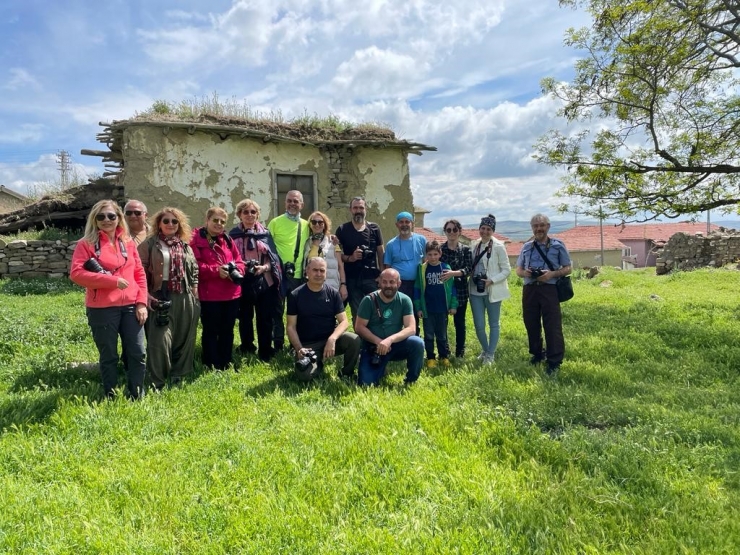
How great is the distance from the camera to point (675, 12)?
25.9 feet

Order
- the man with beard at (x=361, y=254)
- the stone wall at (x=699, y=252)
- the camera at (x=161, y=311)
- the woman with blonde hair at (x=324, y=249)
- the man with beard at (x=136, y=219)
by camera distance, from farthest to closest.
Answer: the stone wall at (x=699, y=252) → the man with beard at (x=361, y=254) → the woman with blonde hair at (x=324, y=249) → the man with beard at (x=136, y=219) → the camera at (x=161, y=311)

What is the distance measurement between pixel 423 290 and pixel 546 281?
1330mm

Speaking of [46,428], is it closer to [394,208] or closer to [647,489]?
[647,489]

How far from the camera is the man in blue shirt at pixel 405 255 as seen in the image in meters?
5.46

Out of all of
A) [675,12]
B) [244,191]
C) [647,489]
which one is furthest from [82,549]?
[675,12]

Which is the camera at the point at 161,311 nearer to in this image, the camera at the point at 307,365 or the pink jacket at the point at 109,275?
the pink jacket at the point at 109,275

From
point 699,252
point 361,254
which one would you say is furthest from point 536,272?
point 699,252

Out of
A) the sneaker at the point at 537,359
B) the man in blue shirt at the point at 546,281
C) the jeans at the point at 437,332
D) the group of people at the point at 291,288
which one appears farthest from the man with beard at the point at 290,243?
the sneaker at the point at 537,359

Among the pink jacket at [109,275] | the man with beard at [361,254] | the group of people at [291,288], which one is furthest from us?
the man with beard at [361,254]

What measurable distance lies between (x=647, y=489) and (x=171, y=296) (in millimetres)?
4032

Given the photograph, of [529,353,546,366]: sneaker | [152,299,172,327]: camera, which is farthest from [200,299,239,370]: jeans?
[529,353,546,366]: sneaker

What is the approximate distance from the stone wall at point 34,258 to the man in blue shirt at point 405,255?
899cm

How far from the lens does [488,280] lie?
5.41m

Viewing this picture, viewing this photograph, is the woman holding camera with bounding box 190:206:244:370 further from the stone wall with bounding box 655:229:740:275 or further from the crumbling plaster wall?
the stone wall with bounding box 655:229:740:275
